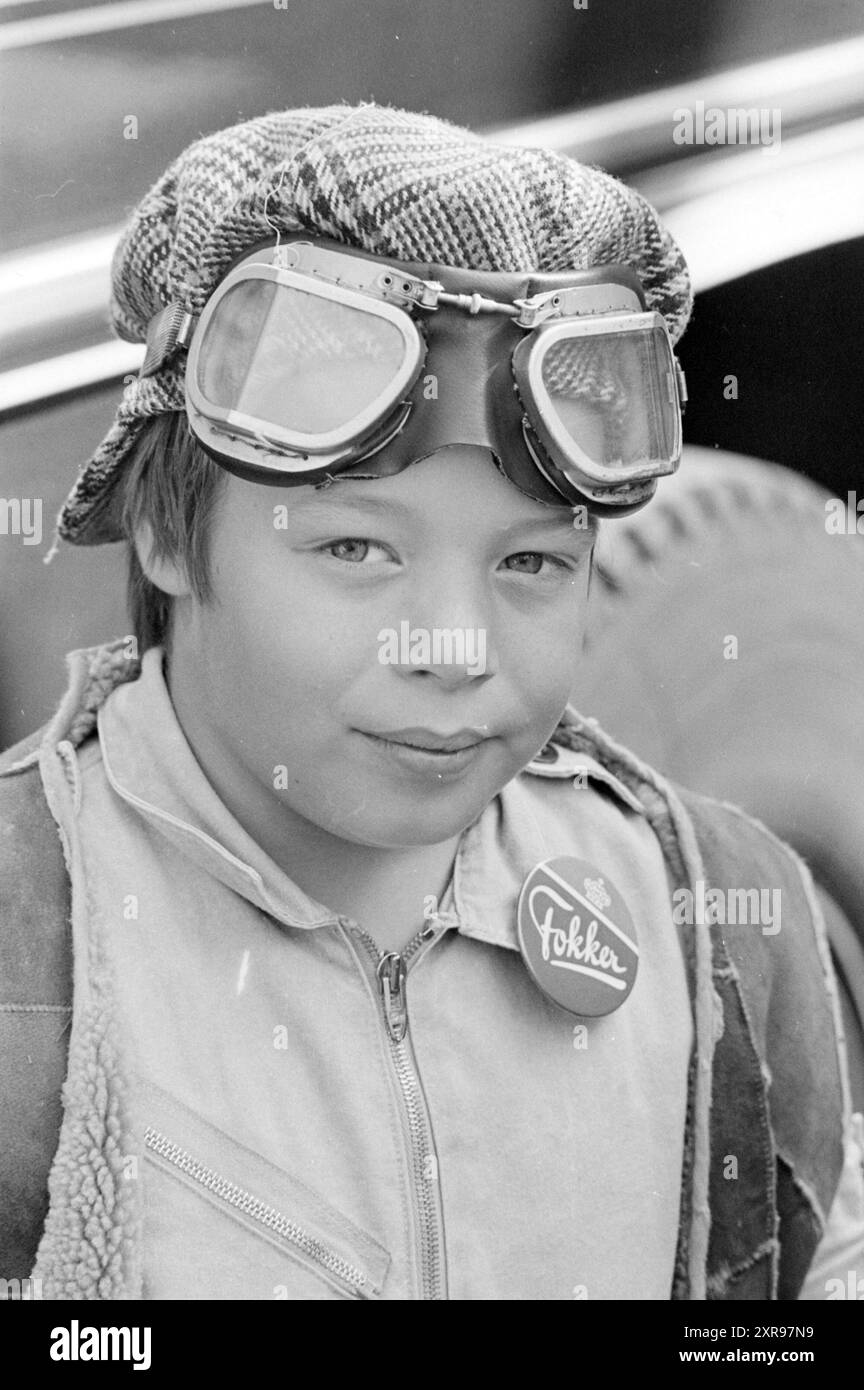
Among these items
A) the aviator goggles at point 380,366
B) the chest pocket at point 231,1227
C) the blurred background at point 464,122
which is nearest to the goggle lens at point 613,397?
the aviator goggles at point 380,366

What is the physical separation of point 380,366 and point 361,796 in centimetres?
24

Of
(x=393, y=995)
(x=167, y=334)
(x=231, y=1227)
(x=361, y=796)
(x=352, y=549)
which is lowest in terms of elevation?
(x=231, y=1227)

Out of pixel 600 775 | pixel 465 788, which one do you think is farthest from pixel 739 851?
pixel 465 788

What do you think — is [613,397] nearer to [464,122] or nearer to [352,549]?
[352,549]

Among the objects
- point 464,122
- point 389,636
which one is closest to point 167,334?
point 389,636

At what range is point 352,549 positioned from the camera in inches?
35.8

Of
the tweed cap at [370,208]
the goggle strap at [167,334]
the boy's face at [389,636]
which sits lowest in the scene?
the boy's face at [389,636]

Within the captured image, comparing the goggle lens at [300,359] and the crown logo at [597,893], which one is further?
the crown logo at [597,893]

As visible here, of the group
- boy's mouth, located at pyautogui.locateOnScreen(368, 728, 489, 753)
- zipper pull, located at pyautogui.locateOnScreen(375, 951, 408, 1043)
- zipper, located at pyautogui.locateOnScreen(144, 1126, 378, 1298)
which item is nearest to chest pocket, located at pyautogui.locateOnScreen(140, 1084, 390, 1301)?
zipper, located at pyautogui.locateOnScreen(144, 1126, 378, 1298)

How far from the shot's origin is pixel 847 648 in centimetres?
127

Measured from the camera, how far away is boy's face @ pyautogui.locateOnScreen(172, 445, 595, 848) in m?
0.90

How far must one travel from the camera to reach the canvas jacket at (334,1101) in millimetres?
884

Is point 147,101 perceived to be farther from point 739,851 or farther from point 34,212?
point 739,851

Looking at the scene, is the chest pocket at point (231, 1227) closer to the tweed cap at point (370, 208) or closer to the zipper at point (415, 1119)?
the zipper at point (415, 1119)
